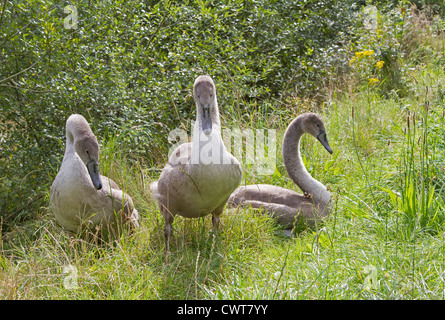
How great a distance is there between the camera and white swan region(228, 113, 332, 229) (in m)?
5.06

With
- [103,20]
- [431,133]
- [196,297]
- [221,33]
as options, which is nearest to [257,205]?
[196,297]

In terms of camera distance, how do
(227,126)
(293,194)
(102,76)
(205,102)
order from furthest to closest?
(227,126) → (102,76) → (293,194) → (205,102)

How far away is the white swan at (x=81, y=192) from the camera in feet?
14.1

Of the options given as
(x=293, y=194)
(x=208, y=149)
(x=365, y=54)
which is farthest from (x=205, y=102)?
(x=365, y=54)

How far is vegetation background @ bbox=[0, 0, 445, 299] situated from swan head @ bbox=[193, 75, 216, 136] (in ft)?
3.43

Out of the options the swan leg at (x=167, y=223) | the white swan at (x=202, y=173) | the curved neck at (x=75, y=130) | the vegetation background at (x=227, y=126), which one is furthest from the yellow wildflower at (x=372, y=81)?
the curved neck at (x=75, y=130)

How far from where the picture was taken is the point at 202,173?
3.96 meters

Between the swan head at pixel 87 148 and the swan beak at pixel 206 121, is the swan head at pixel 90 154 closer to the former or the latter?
the swan head at pixel 87 148

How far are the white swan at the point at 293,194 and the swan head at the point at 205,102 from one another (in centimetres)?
116

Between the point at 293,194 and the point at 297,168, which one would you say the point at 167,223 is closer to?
the point at 293,194

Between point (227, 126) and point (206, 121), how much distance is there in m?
2.68

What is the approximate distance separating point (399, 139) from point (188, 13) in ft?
10.7

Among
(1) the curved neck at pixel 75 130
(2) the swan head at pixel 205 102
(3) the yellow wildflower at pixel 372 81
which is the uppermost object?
(3) the yellow wildflower at pixel 372 81

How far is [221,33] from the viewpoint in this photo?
26.4 ft
